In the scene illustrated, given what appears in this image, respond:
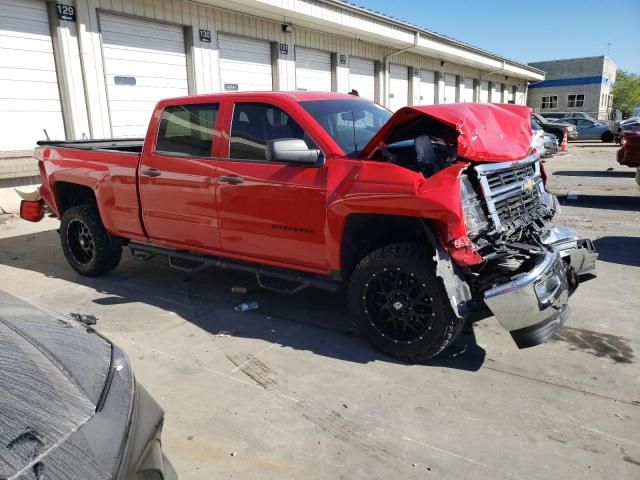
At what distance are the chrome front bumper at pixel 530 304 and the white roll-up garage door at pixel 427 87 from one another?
2037 cm

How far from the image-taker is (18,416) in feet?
5.07

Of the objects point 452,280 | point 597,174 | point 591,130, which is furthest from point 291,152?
point 591,130

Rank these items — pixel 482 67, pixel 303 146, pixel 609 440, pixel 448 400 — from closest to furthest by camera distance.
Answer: pixel 609 440
pixel 448 400
pixel 303 146
pixel 482 67

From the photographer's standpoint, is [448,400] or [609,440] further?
[448,400]

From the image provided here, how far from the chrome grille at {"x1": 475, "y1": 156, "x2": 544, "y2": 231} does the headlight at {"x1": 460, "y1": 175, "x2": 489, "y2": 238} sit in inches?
2.5

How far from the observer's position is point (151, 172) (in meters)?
5.00

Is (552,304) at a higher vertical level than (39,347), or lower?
lower

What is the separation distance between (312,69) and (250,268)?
1295 centimetres

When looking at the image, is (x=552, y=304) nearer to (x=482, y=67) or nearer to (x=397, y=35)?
(x=397, y=35)

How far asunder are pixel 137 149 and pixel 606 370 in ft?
18.7

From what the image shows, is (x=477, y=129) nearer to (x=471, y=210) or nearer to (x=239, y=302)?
(x=471, y=210)

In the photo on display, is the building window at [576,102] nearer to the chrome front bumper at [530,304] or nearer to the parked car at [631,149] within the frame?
the parked car at [631,149]

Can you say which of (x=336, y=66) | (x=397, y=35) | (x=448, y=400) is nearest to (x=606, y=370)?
(x=448, y=400)

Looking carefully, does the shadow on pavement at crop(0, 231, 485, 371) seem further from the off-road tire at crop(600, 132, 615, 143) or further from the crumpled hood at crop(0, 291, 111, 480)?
the off-road tire at crop(600, 132, 615, 143)
